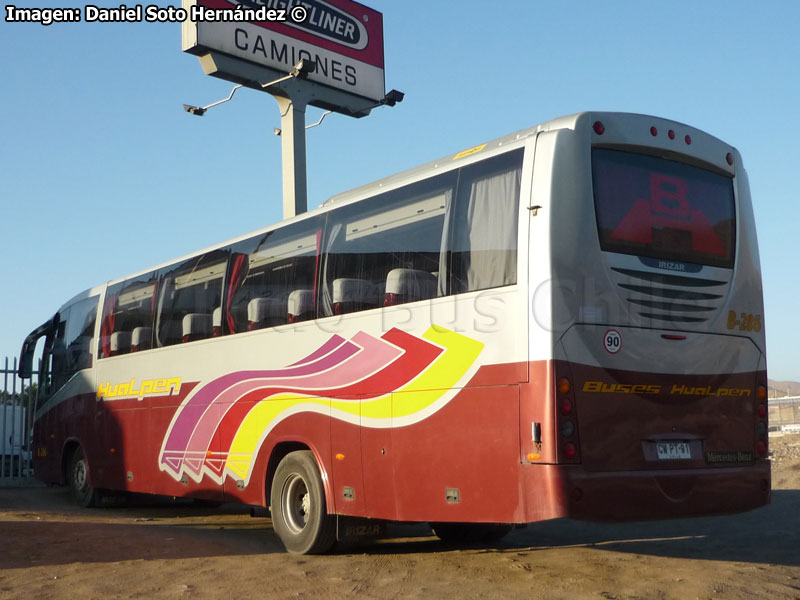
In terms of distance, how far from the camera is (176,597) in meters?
7.25

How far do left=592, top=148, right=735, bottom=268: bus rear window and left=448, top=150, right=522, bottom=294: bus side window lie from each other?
709mm

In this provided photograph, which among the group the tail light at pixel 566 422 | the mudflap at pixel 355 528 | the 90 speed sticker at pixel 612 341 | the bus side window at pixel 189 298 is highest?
the bus side window at pixel 189 298

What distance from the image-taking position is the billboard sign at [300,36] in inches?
781

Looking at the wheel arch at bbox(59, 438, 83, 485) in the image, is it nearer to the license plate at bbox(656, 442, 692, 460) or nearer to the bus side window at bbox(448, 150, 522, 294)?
the bus side window at bbox(448, 150, 522, 294)

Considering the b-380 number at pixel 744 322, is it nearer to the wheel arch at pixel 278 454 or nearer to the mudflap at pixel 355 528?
the mudflap at pixel 355 528

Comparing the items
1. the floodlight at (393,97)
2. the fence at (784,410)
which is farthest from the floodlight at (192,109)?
the fence at (784,410)

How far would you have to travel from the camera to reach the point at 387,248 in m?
8.81

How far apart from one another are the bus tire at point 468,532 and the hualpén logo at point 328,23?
1454 centimetres

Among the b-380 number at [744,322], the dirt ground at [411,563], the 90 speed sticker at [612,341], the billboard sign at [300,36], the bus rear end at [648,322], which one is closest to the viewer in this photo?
the bus rear end at [648,322]

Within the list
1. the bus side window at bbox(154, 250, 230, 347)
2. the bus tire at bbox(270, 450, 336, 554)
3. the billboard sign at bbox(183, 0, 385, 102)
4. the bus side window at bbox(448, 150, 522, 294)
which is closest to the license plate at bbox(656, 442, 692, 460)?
the bus side window at bbox(448, 150, 522, 294)

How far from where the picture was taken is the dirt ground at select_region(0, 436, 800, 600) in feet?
24.4

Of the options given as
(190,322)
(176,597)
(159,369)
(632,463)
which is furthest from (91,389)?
(632,463)

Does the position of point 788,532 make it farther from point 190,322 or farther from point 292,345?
point 190,322

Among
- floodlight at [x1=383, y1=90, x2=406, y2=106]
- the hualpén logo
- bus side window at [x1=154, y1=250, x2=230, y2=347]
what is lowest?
bus side window at [x1=154, y1=250, x2=230, y2=347]
